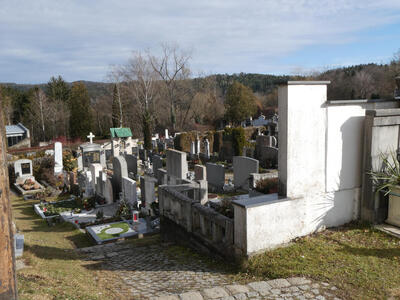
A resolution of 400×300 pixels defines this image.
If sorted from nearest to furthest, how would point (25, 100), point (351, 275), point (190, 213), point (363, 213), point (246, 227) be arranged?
1. point (351, 275)
2. point (246, 227)
3. point (363, 213)
4. point (190, 213)
5. point (25, 100)

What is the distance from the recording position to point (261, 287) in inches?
183

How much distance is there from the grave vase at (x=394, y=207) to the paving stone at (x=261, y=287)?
3.35 meters

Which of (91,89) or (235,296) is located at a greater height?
(91,89)

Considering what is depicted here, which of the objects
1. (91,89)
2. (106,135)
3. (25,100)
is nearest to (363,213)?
(106,135)

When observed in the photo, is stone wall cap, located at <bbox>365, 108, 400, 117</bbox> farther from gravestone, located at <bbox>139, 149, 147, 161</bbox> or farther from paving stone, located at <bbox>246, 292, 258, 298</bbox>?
gravestone, located at <bbox>139, 149, 147, 161</bbox>

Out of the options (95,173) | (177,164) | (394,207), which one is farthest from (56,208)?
(394,207)

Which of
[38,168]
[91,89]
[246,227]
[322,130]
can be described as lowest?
[38,168]

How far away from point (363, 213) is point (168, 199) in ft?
14.5

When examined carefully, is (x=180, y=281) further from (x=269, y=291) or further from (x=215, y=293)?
(x=269, y=291)

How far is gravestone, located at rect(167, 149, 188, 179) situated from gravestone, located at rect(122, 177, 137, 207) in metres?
1.43

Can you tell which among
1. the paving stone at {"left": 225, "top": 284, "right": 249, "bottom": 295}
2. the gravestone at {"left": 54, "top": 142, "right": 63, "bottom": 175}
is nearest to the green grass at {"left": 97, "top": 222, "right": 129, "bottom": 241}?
the paving stone at {"left": 225, "top": 284, "right": 249, "bottom": 295}

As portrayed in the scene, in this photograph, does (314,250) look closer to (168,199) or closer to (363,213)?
(363,213)

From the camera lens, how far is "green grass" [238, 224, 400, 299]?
455cm

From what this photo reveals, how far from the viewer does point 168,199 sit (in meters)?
8.52
